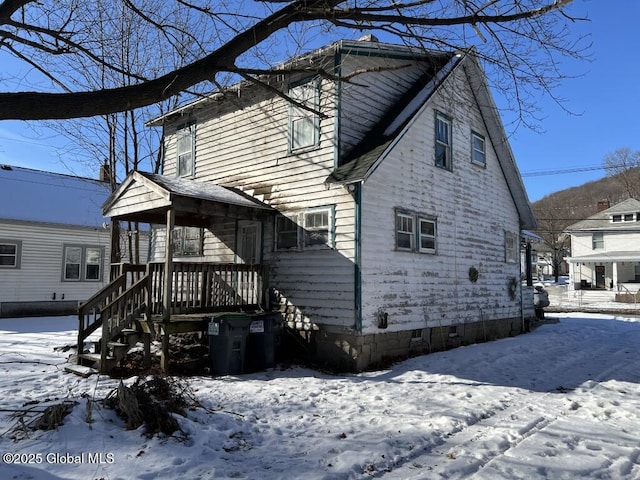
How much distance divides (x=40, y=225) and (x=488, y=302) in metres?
18.0

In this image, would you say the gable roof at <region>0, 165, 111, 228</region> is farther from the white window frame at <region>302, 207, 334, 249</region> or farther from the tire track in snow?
the tire track in snow

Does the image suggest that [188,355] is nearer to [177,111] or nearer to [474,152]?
[177,111]

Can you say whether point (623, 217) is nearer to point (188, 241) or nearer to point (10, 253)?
point (188, 241)

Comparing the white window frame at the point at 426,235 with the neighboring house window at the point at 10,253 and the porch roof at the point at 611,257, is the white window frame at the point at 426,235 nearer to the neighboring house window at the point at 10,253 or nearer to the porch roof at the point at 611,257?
the neighboring house window at the point at 10,253

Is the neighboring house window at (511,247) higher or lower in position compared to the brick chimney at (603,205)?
lower

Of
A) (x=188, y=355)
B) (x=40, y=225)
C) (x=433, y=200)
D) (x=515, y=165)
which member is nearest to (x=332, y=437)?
(x=188, y=355)

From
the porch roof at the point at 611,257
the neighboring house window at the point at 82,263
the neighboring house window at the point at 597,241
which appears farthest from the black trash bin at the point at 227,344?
the neighboring house window at the point at 597,241

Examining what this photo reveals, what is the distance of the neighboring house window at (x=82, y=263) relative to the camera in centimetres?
2136

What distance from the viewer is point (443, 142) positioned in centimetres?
1276

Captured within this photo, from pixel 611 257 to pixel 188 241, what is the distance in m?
35.6

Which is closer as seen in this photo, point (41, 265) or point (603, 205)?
point (41, 265)

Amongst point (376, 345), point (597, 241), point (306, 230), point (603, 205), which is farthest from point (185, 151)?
point (603, 205)

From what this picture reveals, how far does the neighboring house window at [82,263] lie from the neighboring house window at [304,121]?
578 inches

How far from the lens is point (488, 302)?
14.2 meters
